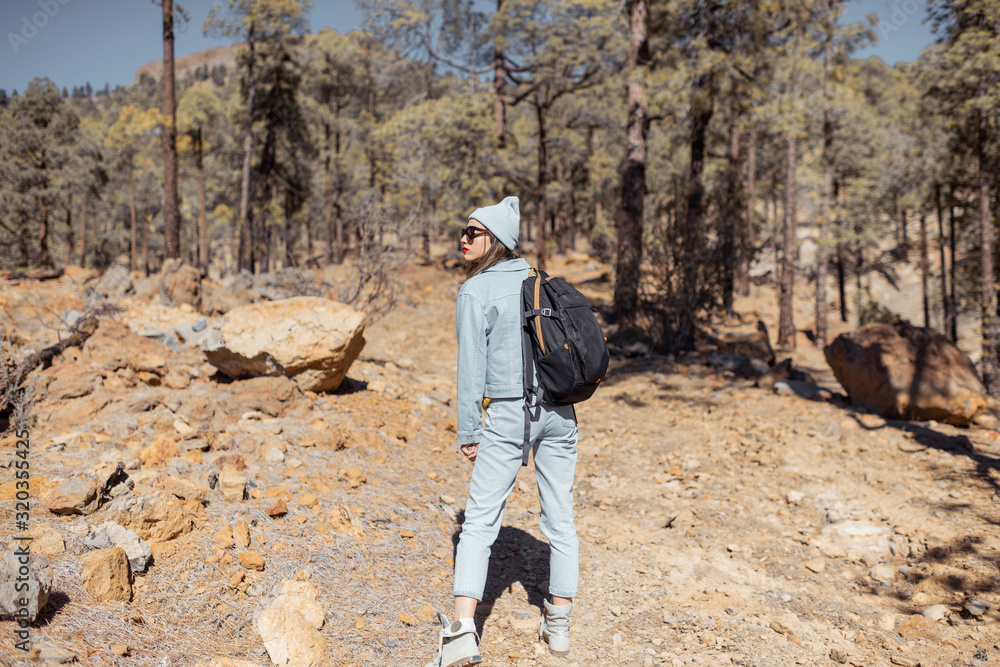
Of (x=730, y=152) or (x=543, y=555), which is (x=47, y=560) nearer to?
(x=543, y=555)

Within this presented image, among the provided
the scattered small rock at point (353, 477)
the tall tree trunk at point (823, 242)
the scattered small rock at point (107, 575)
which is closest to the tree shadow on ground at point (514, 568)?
the scattered small rock at point (353, 477)

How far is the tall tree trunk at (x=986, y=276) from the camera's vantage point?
449 inches

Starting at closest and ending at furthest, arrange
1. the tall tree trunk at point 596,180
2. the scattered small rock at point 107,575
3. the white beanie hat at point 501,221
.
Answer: the scattered small rock at point 107,575 → the white beanie hat at point 501,221 → the tall tree trunk at point 596,180

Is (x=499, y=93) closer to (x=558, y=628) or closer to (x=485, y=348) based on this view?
(x=485, y=348)

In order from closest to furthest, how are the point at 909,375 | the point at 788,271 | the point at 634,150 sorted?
the point at 909,375
the point at 634,150
the point at 788,271

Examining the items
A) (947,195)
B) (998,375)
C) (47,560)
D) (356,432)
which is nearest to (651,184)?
(947,195)

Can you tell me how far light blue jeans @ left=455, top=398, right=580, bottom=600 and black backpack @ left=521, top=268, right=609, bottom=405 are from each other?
4.0 inches

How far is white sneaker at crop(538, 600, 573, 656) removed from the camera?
99.3 inches

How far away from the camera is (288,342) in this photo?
16.3 feet

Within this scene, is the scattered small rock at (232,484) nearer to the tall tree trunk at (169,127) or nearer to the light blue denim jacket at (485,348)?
the light blue denim jacket at (485,348)

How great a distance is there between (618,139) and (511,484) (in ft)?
90.5

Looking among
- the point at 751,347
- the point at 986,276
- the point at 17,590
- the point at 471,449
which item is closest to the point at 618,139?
the point at 986,276

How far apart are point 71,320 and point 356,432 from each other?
406 cm

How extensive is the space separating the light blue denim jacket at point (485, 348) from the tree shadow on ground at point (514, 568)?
1.14 metres
